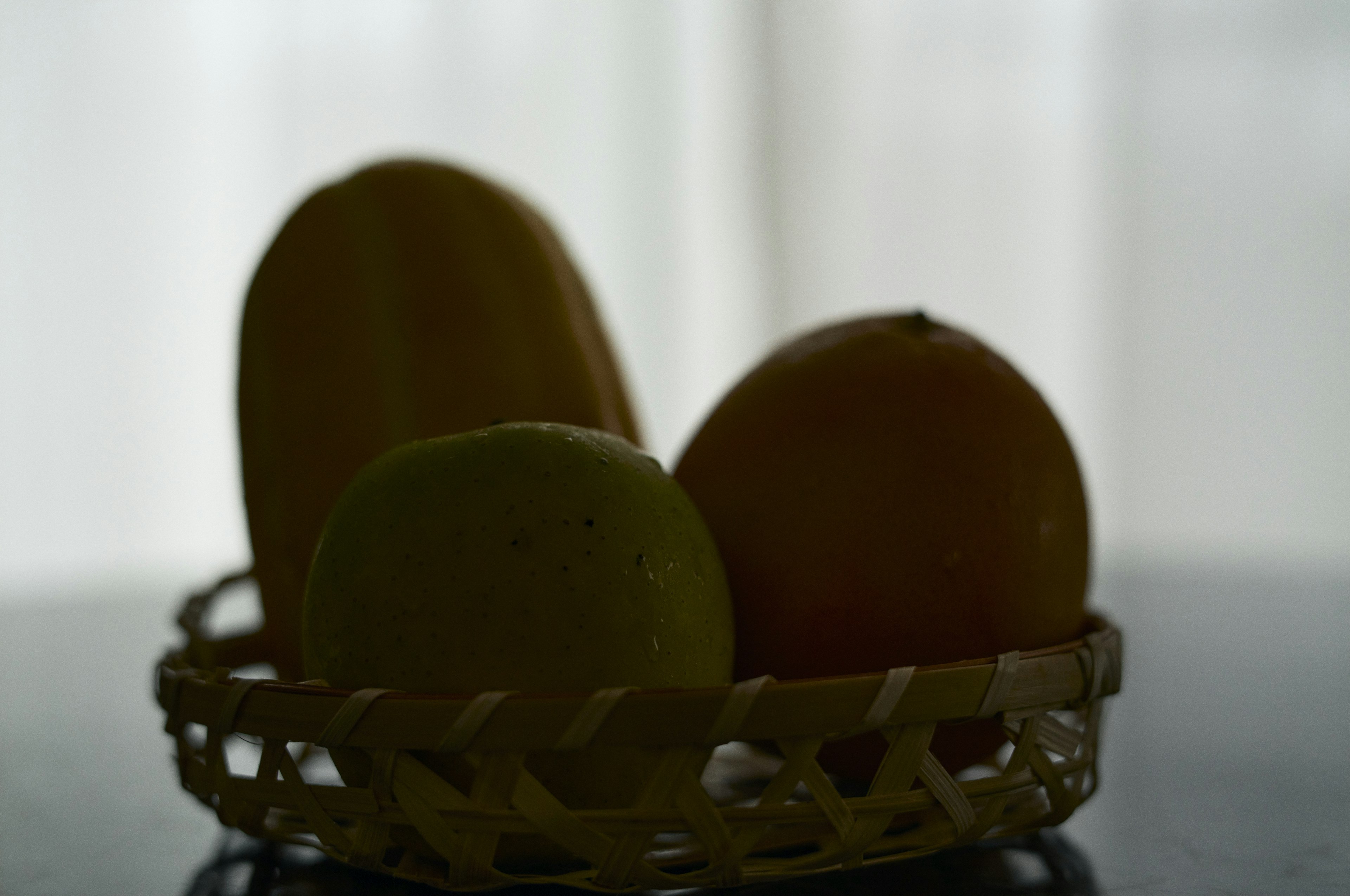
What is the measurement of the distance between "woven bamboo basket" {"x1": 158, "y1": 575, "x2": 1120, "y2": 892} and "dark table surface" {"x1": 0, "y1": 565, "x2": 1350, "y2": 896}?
0.04m

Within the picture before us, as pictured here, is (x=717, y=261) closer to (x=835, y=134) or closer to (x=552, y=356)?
(x=835, y=134)

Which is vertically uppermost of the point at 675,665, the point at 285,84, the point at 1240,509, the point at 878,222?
the point at 285,84

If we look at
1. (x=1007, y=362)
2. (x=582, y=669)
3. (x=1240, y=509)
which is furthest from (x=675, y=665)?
(x=1240, y=509)

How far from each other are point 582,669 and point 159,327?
182cm

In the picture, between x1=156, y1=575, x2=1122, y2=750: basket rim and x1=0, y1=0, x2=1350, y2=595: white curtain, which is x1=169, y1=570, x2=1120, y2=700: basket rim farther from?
x1=0, y1=0, x2=1350, y2=595: white curtain

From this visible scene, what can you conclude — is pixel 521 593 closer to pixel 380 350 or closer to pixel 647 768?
pixel 647 768

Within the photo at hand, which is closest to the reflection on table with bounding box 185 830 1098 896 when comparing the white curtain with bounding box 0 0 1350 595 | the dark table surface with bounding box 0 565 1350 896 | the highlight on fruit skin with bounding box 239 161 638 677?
the dark table surface with bounding box 0 565 1350 896

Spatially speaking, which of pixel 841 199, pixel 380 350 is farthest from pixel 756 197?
pixel 380 350

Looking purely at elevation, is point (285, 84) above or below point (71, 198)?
above

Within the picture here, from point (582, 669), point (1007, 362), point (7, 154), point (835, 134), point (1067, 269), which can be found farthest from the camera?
point (835, 134)

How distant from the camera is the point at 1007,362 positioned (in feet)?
1.47

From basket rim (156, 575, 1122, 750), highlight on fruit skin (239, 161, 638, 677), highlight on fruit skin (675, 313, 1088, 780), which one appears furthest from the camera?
highlight on fruit skin (239, 161, 638, 677)

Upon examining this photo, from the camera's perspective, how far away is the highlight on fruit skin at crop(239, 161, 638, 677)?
1.76ft

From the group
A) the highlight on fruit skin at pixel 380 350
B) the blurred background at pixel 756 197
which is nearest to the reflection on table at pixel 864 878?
the highlight on fruit skin at pixel 380 350
